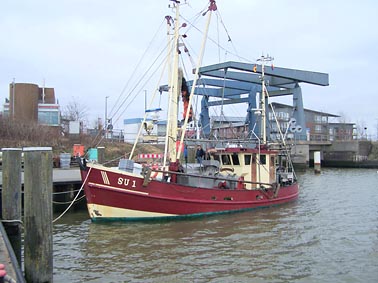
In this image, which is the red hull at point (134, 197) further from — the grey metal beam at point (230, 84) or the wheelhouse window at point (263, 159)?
the grey metal beam at point (230, 84)

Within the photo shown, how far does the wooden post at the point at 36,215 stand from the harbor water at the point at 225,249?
103 inches

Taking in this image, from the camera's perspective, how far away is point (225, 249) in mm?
11516

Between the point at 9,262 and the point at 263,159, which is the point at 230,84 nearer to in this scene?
the point at 263,159

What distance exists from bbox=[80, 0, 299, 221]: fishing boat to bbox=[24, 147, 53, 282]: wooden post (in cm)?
779

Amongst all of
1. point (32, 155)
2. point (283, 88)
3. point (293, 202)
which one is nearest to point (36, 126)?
point (293, 202)

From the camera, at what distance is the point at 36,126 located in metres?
28.8

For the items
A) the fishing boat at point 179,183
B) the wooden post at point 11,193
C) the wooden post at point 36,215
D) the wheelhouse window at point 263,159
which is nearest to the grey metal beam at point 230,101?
the fishing boat at point 179,183

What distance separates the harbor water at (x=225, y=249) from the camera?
30.8 ft

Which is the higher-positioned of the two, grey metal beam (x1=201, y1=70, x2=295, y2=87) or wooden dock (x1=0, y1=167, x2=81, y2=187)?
grey metal beam (x1=201, y1=70, x2=295, y2=87)

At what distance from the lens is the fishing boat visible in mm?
14531

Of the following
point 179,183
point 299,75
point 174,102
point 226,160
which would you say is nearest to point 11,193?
point 179,183

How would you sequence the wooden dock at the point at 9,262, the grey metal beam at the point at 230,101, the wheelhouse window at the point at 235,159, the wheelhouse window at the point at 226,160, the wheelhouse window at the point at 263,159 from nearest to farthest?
the wooden dock at the point at 9,262 → the wheelhouse window at the point at 235,159 → the wheelhouse window at the point at 226,160 → the wheelhouse window at the point at 263,159 → the grey metal beam at the point at 230,101

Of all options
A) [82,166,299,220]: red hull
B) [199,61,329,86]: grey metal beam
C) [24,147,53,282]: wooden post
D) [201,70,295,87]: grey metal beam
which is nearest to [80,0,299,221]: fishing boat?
[82,166,299,220]: red hull

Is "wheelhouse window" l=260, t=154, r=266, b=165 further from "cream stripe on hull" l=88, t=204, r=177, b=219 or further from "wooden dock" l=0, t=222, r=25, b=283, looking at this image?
"wooden dock" l=0, t=222, r=25, b=283
